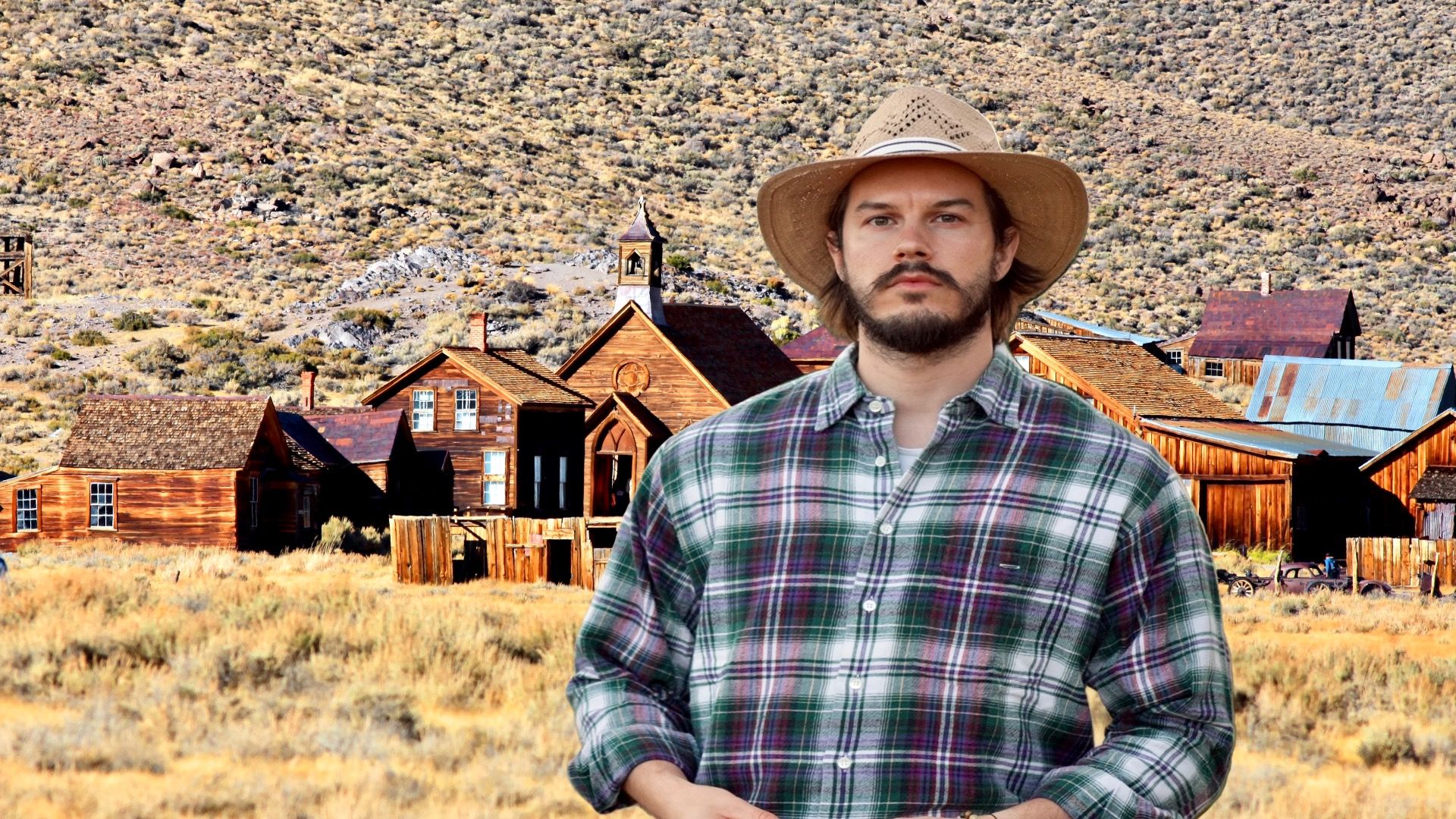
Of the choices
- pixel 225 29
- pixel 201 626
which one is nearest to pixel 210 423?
pixel 201 626

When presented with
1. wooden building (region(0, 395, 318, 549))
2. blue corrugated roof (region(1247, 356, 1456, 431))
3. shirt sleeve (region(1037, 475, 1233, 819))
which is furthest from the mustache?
blue corrugated roof (region(1247, 356, 1456, 431))

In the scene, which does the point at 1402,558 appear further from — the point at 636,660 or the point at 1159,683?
the point at 636,660

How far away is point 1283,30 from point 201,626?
10503 cm

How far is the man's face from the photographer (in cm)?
341

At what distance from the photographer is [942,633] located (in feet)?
10.7

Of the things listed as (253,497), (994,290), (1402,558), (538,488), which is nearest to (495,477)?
(538,488)

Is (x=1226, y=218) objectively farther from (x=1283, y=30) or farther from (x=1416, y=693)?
(x=1416, y=693)

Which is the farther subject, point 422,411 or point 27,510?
point 422,411

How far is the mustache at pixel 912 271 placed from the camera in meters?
3.41

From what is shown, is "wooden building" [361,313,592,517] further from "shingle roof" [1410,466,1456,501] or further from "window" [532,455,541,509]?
"shingle roof" [1410,466,1456,501]

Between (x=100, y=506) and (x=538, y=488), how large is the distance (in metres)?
9.73

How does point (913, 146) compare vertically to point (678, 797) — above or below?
above

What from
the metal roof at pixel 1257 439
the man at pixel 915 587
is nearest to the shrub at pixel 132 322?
the metal roof at pixel 1257 439

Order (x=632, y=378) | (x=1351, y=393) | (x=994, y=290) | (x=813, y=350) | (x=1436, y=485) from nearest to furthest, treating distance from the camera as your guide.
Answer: (x=994, y=290)
(x=1436, y=485)
(x=632, y=378)
(x=1351, y=393)
(x=813, y=350)
